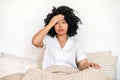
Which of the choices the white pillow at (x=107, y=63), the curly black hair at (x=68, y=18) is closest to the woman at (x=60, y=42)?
the curly black hair at (x=68, y=18)

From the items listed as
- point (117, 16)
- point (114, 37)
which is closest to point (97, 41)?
point (114, 37)

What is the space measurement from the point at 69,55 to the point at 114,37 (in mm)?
488

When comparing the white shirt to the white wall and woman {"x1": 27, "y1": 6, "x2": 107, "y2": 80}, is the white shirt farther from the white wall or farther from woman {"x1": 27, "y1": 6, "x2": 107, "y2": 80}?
the white wall

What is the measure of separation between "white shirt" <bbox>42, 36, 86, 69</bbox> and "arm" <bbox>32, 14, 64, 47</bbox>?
8cm

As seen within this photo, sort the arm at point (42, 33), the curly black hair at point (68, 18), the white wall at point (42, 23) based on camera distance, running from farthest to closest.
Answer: the white wall at point (42, 23) → the curly black hair at point (68, 18) → the arm at point (42, 33)

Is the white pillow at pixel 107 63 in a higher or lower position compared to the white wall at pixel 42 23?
lower

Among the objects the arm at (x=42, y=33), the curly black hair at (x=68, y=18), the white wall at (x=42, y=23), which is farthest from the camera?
the white wall at (x=42, y=23)

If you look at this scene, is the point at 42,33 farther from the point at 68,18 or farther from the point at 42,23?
the point at 42,23

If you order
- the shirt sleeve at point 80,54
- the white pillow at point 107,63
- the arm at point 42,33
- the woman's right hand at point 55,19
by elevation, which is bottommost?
the white pillow at point 107,63

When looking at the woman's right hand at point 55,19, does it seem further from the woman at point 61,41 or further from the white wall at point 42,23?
the white wall at point 42,23

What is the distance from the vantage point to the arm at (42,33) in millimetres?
1792

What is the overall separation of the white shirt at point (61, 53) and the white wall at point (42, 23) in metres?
0.24

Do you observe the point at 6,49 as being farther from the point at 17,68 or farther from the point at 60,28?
the point at 60,28

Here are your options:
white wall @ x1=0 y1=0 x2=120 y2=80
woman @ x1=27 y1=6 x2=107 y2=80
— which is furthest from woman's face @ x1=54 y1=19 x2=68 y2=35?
white wall @ x1=0 y1=0 x2=120 y2=80
